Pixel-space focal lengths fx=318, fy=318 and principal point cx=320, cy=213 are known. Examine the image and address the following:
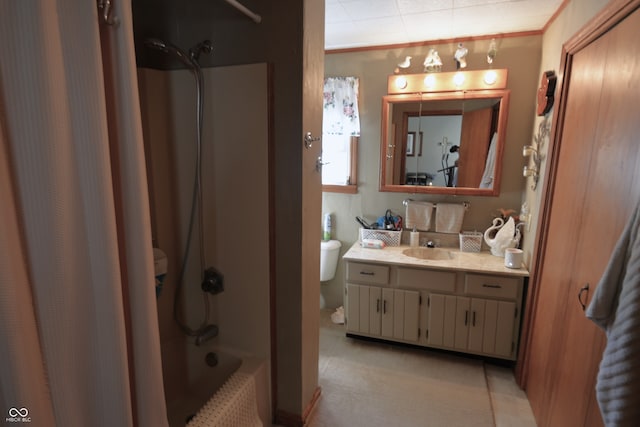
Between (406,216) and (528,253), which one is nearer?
(528,253)

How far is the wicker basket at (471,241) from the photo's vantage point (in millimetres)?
2570

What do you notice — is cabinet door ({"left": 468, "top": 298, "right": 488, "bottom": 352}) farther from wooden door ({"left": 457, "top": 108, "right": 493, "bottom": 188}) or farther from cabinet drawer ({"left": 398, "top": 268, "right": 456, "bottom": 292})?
wooden door ({"left": 457, "top": 108, "right": 493, "bottom": 188})

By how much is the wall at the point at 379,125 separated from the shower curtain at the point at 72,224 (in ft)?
7.24

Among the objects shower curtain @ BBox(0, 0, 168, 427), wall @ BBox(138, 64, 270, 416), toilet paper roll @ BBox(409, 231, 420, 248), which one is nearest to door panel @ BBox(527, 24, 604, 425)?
toilet paper roll @ BBox(409, 231, 420, 248)

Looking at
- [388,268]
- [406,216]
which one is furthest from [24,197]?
[406,216]

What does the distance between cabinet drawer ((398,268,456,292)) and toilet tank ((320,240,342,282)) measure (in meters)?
0.71

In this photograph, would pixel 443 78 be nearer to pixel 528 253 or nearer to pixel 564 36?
pixel 564 36

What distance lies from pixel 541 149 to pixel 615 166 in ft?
3.18

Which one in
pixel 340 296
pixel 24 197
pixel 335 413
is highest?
pixel 24 197

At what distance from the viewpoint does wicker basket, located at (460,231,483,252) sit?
8.43 feet

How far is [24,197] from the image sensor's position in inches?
26.7

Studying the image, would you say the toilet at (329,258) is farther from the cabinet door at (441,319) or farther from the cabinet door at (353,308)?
the cabinet door at (441,319)

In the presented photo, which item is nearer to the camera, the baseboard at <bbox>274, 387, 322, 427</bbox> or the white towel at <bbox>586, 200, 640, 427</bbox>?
the white towel at <bbox>586, 200, 640, 427</bbox>

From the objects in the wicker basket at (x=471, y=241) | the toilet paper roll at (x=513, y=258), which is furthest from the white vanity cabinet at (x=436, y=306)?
the wicker basket at (x=471, y=241)
